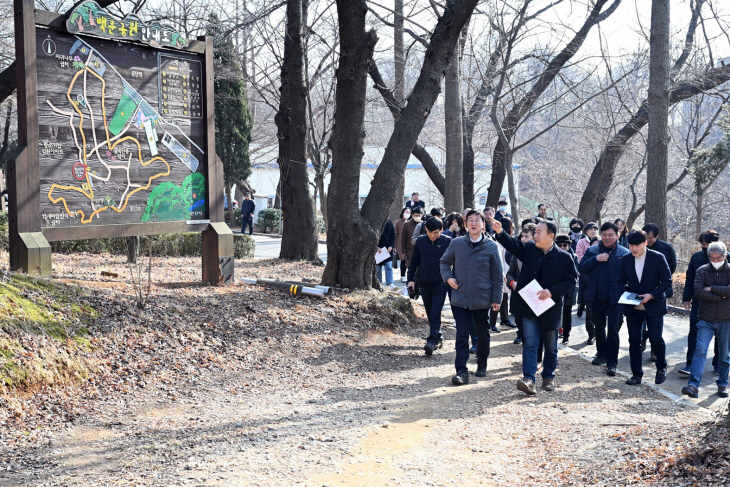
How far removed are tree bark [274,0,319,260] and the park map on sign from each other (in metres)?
5.14

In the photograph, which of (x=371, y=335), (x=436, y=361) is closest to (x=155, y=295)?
(x=371, y=335)

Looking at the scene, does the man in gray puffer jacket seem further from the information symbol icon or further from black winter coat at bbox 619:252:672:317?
the information symbol icon

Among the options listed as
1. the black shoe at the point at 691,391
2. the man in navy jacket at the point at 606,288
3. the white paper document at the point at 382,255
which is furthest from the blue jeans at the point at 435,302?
the white paper document at the point at 382,255

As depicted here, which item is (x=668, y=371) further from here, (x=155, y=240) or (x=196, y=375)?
(x=155, y=240)

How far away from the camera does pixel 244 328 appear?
8.61 meters

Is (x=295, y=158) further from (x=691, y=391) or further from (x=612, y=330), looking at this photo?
(x=691, y=391)

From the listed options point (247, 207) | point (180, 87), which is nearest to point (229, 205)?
point (247, 207)

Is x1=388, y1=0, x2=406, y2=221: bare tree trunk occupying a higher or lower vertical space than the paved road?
higher

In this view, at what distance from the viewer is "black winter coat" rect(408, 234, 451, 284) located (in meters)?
9.07

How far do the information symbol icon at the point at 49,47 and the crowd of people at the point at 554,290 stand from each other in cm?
541

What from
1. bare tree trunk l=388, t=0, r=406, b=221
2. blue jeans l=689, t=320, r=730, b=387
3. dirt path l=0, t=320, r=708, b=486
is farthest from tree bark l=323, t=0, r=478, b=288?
bare tree trunk l=388, t=0, r=406, b=221

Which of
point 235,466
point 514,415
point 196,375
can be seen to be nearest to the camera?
point 235,466

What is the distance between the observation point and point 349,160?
35.0 ft

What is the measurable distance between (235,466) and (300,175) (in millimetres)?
11457
